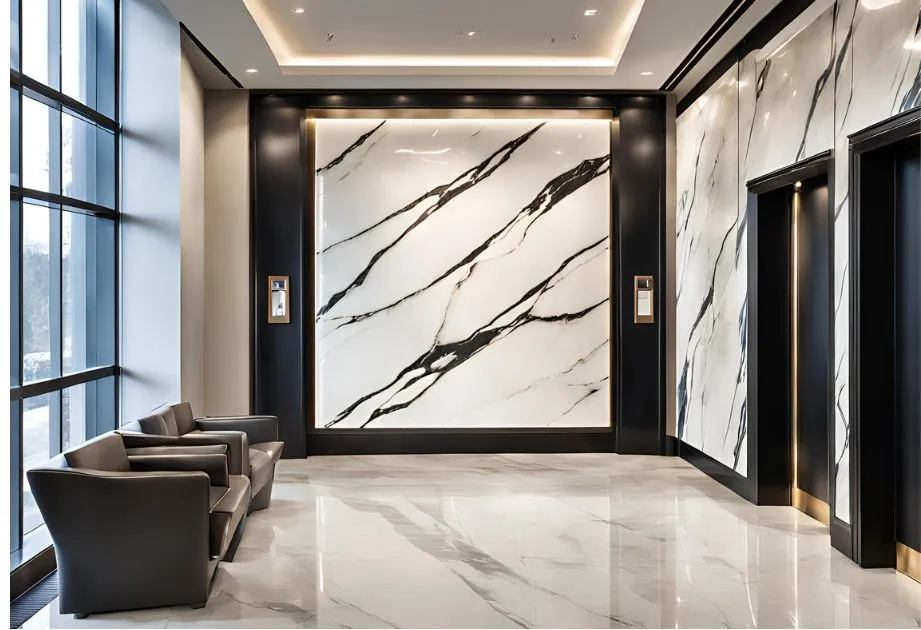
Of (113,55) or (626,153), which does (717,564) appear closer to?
(626,153)

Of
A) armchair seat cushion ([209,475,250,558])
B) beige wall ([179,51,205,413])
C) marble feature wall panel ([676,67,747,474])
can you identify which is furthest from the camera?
beige wall ([179,51,205,413])

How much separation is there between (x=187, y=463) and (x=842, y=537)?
12.3 feet

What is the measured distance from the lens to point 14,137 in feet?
13.6

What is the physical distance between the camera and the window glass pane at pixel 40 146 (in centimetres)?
437

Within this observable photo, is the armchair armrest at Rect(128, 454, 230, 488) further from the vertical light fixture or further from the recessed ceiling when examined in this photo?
the vertical light fixture

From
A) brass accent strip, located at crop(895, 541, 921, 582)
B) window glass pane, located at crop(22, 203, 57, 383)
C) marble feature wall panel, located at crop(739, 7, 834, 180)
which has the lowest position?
brass accent strip, located at crop(895, 541, 921, 582)

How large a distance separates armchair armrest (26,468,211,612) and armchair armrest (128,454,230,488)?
24.8 inches

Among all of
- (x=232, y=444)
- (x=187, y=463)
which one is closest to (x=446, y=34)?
(x=232, y=444)

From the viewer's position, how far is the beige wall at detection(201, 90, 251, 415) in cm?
711

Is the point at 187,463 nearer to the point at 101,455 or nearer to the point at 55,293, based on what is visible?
the point at 101,455

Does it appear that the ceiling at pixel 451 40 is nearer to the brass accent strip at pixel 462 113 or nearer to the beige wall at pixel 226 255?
the brass accent strip at pixel 462 113

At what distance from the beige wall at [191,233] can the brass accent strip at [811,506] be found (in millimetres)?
4677

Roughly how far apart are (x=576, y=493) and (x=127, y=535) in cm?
338

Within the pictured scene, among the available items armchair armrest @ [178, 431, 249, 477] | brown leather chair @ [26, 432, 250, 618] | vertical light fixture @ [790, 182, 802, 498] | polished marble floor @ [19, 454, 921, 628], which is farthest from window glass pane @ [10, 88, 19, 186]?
vertical light fixture @ [790, 182, 802, 498]
